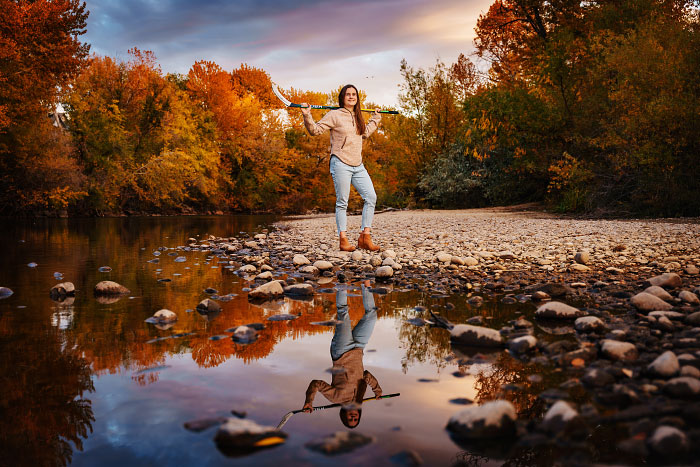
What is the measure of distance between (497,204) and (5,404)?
79.3 feet

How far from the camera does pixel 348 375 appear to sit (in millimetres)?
2490

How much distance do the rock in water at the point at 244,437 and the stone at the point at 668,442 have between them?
125 cm

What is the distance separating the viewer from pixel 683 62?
12961 mm

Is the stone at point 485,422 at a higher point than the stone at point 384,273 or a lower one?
lower

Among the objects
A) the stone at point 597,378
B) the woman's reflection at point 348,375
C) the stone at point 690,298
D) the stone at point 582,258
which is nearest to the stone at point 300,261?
the woman's reflection at point 348,375

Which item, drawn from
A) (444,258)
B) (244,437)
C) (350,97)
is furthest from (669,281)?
(350,97)

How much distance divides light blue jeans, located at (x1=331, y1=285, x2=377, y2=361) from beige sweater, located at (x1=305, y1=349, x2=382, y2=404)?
213mm

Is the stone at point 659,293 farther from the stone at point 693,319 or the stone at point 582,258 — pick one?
the stone at point 582,258

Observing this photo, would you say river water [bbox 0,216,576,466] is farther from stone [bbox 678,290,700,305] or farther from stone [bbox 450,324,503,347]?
stone [bbox 678,290,700,305]

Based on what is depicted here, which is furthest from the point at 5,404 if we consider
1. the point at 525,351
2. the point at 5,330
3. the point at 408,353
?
the point at 525,351

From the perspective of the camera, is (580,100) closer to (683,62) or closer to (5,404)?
(683,62)

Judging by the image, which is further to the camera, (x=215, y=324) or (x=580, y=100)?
(x=580, y=100)

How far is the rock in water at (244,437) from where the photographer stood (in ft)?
5.55

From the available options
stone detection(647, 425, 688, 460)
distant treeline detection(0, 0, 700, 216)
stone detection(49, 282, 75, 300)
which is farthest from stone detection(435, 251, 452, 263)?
distant treeline detection(0, 0, 700, 216)
